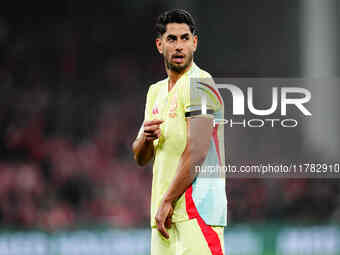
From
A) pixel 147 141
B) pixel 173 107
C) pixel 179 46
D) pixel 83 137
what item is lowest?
pixel 147 141

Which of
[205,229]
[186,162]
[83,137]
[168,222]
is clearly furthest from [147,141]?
[83,137]

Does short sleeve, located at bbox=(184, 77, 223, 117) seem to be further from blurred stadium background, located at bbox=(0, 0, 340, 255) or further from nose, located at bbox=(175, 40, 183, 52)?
blurred stadium background, located at bbox=(0, 0, 340, 255)

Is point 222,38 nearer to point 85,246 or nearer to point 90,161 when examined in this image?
point 90,161

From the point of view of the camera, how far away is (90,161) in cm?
947

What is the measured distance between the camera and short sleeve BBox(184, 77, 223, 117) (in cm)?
321

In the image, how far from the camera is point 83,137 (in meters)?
9.59

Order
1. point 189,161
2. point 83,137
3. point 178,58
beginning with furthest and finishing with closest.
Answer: point 83,137
point 178,58
point 189,161

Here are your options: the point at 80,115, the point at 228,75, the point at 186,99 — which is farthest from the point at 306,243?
the point at 186,99

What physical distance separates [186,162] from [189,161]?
0.8 inches

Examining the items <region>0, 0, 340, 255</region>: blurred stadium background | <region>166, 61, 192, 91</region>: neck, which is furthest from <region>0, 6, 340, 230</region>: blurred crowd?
<region>166, 61, 192, 91</region>: neck

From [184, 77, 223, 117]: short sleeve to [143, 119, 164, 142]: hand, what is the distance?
0.44 feet

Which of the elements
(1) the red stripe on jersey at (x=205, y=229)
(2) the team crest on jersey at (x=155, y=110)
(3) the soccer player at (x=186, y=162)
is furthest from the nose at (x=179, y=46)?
(1) the red stripe on jersey at (x=205, y=229)

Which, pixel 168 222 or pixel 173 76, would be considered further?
pixel 173 76

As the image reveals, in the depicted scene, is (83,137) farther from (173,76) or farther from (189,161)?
(189,161)
